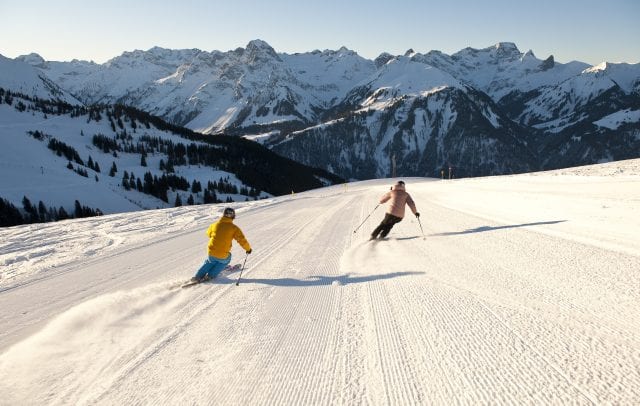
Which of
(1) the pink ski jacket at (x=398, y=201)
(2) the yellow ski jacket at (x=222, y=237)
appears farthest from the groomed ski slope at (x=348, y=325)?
(1) the pink ski jacket at (x=398, y=201)

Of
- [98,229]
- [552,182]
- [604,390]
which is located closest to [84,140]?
[98,229]

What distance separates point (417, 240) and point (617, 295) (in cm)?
557

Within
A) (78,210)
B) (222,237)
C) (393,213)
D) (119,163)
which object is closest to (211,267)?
(222,237)

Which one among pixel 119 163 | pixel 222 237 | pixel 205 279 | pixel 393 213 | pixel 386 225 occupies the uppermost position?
pixel 119 163

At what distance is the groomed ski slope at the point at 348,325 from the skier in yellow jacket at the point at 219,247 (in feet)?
0.96

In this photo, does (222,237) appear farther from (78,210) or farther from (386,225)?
(78,210)

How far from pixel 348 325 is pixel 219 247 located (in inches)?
148

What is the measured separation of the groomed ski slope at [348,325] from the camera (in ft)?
11.9

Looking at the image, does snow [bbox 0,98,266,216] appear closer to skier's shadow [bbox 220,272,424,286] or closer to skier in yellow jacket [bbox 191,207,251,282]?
skier in yellow jacket [bbox 191,207,251,282]

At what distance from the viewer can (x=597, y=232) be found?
29.9 ft

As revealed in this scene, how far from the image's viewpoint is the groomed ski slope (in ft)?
11.9

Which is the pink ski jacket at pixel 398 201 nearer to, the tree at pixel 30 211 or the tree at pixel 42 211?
the tree at pixel 30 211

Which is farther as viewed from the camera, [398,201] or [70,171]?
[70,171]

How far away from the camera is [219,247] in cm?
782
